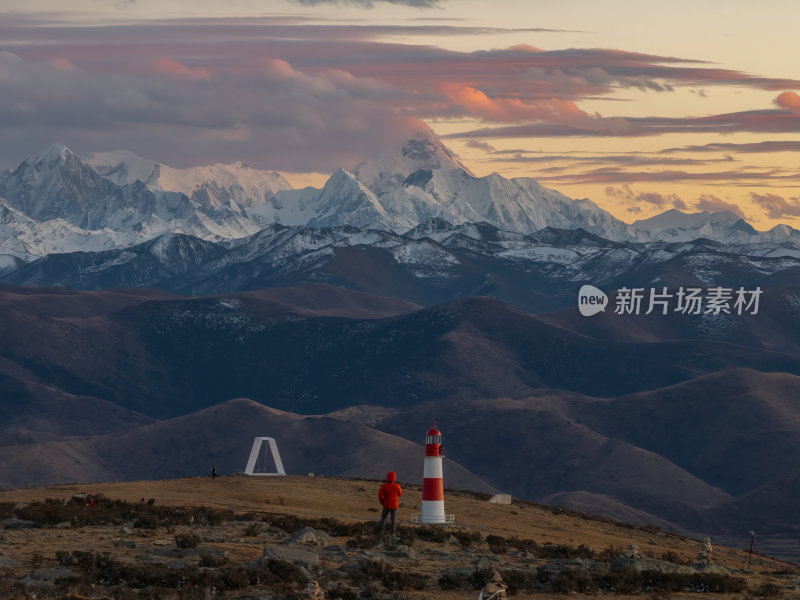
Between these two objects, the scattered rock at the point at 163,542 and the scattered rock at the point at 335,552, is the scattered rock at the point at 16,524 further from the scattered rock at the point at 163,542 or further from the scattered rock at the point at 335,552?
the scattered rock at the point at 335,552

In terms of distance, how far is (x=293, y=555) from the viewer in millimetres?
34812

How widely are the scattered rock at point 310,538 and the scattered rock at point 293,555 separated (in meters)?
4.22

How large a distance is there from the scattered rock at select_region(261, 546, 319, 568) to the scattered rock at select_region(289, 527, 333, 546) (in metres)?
4.22

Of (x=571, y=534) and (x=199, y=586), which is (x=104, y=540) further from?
(x=571, y=534)

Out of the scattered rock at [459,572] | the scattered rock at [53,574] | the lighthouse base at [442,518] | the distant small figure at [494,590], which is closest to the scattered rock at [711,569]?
the scattered rock at [459,572]

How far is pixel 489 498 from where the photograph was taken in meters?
70.3

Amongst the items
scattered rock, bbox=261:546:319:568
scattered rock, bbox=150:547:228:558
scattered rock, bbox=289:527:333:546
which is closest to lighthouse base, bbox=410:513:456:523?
scattered rock, bbox=289:527:333:546

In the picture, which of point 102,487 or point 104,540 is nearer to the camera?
point 104,540

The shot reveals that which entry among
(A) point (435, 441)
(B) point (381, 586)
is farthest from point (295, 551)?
(A) point (435, 441)

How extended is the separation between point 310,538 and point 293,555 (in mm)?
5178

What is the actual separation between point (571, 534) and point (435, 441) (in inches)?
375

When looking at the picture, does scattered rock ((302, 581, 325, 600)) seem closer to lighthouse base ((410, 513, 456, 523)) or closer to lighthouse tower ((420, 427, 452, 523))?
lighthouse tower ((420, 427, 452, 523))

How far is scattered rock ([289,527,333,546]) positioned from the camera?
3988 cm

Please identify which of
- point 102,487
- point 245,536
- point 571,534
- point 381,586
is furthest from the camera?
point 102,487
